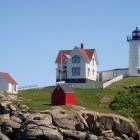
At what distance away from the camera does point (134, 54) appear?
9219 cm

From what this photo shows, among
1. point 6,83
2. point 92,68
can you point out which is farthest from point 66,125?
point 92,68

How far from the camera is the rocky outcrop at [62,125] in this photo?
5262cm

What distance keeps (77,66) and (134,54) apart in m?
10.3

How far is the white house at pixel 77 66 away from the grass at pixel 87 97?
605 cm

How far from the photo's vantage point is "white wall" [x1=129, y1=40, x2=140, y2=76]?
91562mm

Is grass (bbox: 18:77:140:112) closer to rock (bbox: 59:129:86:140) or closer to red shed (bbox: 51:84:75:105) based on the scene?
red shed (bbox: 51:84:75:105)

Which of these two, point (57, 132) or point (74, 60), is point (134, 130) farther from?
point (74, 60)

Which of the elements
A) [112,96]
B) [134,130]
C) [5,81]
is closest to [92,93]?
[112,96]

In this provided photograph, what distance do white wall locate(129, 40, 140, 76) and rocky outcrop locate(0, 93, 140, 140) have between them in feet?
108

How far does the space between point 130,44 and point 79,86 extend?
50.5 ft

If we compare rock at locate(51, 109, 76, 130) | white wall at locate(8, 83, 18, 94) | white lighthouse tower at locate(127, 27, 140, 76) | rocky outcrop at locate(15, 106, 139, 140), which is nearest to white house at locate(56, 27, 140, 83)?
white lighthouse tower at locate(127, 27, 140, 76)

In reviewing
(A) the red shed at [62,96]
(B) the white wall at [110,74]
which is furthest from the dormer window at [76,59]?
(A) the red shed at [62,96]

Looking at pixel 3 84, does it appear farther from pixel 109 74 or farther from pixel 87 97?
pixel 109 74

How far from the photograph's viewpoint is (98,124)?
57.0 meters
